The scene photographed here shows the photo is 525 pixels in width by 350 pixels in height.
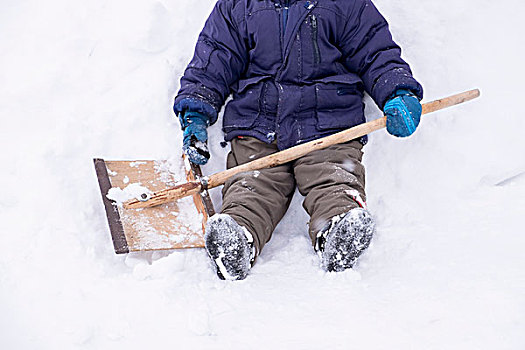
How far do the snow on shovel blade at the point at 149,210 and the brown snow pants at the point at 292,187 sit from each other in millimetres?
157

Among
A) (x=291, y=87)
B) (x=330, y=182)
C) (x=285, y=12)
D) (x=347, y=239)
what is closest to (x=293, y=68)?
(x=291, y=87)

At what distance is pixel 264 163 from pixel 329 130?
0.30 meters

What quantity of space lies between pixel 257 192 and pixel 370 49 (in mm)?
751

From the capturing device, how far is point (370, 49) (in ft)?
6.30

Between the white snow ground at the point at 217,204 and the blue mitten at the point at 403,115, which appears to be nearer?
the white snow ground at the point at 217,204

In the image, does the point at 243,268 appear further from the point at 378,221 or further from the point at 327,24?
the point at 327,24

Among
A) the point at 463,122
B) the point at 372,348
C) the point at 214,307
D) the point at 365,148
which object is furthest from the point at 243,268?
the point at 463,122

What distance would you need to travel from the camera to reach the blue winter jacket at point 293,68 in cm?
186

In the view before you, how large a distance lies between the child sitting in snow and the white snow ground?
17cm

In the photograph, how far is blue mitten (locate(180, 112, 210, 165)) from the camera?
1.84 meters

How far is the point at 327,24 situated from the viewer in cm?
190

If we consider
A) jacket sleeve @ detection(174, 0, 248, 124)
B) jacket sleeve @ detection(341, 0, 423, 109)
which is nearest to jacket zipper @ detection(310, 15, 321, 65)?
jacket sleeve @ detection(341, 0, 423, 109)

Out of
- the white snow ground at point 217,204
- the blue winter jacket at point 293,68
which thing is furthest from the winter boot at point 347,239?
the blue winter jacket at point 293,68

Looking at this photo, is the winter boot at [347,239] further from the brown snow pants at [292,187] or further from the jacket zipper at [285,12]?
the jacket zipper at [285,12]
